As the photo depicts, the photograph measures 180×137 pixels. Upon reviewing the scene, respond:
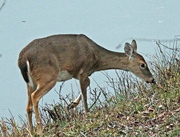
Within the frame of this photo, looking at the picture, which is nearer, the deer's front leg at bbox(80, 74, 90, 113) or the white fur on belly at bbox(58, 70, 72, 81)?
the white fur on belly at bbox(58, 70, 72, 81)

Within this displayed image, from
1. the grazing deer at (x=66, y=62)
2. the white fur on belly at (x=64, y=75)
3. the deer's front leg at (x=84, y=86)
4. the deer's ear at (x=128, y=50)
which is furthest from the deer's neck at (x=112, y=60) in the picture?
the white fur on belly at (x=64, y=75)

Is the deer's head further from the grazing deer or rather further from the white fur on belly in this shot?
the white fur on belly

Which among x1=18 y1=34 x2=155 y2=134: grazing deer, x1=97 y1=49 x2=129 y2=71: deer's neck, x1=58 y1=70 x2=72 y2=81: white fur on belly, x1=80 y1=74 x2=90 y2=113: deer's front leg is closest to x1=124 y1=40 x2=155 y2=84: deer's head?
x1=18 y1=34 x2=155 y2=134: grazing deer

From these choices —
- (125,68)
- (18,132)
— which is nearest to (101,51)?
(125,68)

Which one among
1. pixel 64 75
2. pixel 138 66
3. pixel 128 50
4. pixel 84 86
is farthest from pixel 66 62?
pixel 138 66

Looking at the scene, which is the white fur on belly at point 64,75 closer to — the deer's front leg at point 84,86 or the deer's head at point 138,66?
the deer's front leg at point 84,86

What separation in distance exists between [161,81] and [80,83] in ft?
5.85

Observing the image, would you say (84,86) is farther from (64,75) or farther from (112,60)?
(112,60)

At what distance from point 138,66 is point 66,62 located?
1.88m

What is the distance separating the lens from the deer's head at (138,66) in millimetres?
8875

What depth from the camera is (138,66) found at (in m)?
8.95

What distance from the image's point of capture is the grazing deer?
7.39 metres

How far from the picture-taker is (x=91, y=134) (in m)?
6.47

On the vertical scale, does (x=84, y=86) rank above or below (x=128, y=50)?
below
